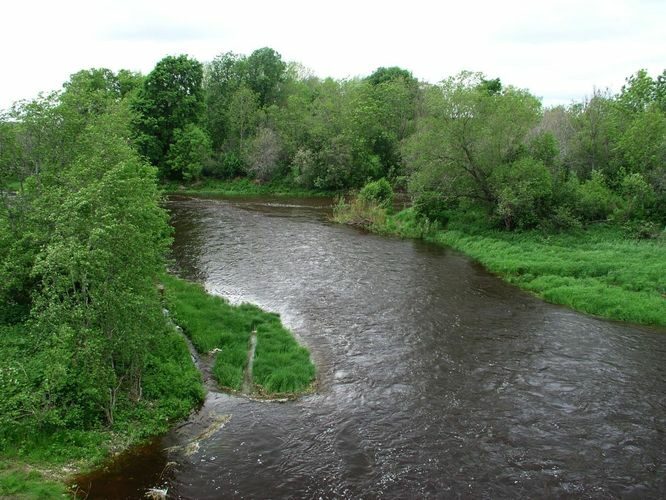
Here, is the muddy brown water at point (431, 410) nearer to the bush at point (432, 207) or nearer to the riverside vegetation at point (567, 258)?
the riverside vegetation at point (567, 258)

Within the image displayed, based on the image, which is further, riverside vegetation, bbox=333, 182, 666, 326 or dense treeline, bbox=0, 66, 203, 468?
riverside vegetation, bbox=333, 182, 666, 326

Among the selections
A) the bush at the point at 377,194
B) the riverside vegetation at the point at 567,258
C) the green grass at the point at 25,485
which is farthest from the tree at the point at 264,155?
the green grass at the point at 25,485

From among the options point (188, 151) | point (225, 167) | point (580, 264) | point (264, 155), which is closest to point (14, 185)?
point (580, 264)

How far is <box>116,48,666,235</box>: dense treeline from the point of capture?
130 feet

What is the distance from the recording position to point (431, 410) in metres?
17.1

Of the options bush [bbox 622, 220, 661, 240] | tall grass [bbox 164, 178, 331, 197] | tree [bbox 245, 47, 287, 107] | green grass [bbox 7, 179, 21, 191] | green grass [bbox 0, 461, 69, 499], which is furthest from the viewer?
tree [bbox 245, 47, 287, 107]

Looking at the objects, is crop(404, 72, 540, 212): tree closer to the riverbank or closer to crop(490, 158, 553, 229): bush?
crop(490, 158, 553, 229): bush

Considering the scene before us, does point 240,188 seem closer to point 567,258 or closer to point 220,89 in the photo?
point 220,89

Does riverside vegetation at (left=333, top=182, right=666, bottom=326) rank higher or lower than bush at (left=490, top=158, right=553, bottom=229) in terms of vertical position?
lower

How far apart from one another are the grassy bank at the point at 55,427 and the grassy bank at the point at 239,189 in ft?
180

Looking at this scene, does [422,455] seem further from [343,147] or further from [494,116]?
[343,147]

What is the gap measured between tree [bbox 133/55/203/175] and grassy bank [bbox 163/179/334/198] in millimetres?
4833

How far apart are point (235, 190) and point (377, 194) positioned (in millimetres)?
28734

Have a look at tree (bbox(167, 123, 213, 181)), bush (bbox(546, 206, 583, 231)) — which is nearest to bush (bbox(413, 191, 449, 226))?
bush (bbox(546, 206, 583, 231))
